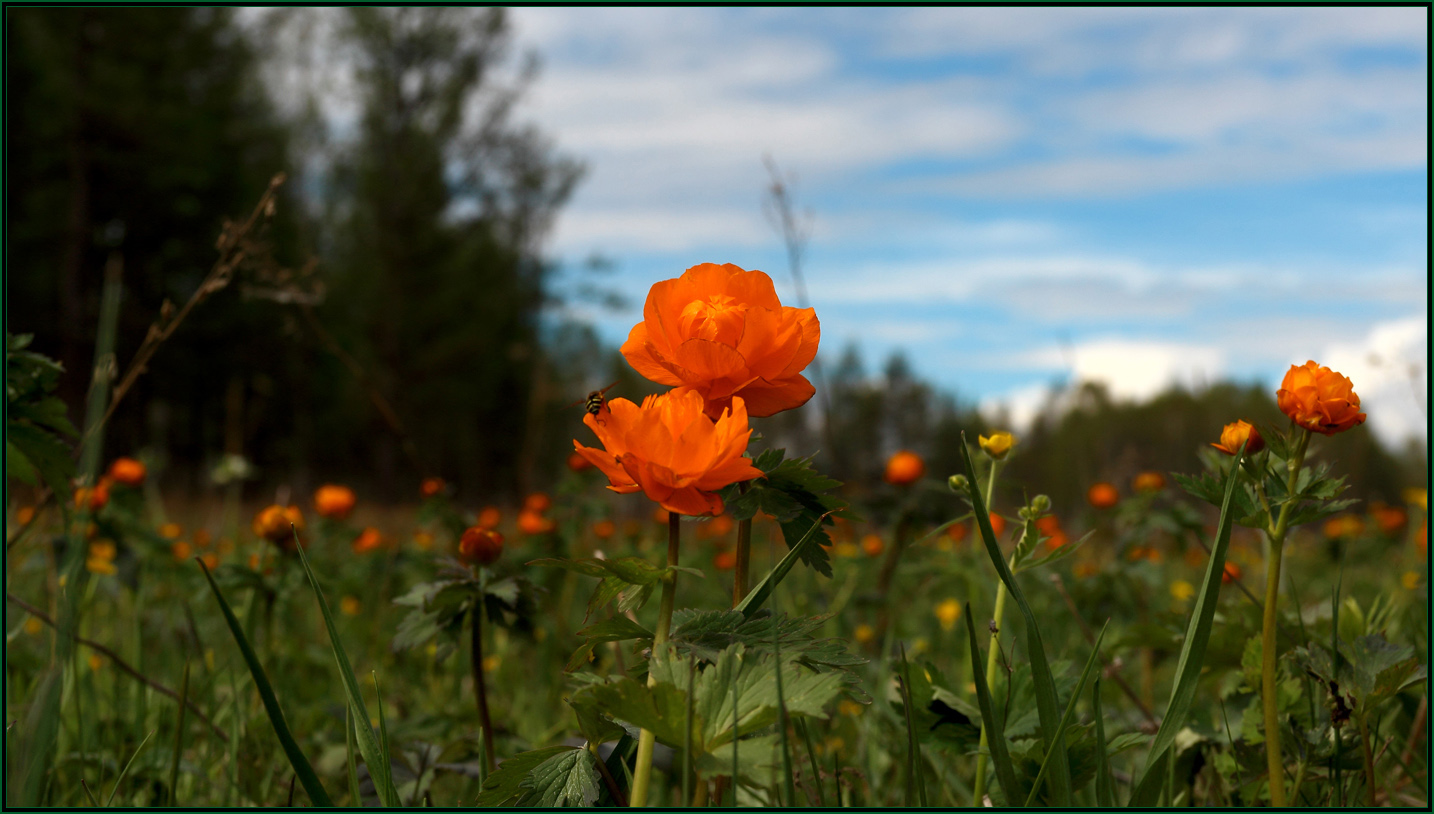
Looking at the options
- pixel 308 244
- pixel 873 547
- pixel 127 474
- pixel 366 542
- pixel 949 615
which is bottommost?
pixel 949 615

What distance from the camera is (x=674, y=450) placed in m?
0.68

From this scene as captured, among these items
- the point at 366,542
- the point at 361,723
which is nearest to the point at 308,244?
the point at 366,542

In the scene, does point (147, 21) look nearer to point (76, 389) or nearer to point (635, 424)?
point (76, 389)

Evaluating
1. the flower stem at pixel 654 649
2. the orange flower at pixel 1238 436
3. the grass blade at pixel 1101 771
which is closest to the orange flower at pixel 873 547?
the orange flower at pixel 1238 436

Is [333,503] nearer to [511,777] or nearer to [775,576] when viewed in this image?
[511,777]

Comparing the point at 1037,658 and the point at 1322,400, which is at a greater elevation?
the point at 1322,400

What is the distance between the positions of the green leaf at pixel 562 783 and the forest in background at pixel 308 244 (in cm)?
1121

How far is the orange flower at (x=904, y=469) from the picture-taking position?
278 cm

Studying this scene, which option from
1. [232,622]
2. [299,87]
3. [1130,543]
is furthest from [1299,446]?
[299,87]

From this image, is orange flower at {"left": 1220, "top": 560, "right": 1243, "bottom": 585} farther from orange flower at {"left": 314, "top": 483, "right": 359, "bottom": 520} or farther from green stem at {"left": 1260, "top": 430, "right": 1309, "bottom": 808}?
orange flower at {"left": 314, "top": 483, "right": 359, "bottom": 520}

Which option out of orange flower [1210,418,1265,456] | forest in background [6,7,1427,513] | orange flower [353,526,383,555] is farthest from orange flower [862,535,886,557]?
forest in background [6,7,1427,513]

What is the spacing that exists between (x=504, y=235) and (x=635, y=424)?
18695mm

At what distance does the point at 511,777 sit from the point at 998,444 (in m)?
0.62

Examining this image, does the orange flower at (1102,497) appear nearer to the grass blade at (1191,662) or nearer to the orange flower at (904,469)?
the orange flower at (904,469)
